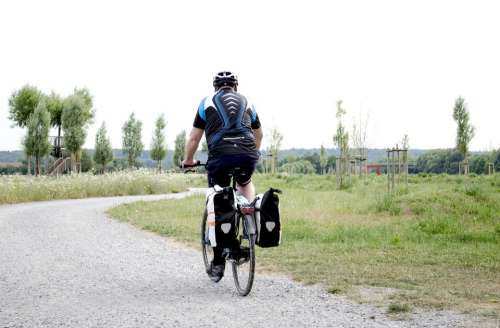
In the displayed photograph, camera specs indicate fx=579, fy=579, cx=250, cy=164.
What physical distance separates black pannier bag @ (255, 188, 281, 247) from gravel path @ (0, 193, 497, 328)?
54 cm

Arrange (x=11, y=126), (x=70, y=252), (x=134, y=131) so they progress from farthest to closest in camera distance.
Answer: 1. (x=134, y=131)
2. (x=11, y=126)
3. (x=70, y=252)

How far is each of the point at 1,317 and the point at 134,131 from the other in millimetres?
50924

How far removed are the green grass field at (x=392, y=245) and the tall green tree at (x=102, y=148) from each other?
117 feet

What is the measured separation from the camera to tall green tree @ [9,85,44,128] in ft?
163

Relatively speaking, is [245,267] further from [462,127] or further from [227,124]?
[462,127]

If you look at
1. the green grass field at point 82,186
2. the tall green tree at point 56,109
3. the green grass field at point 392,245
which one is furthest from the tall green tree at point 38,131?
the green grass field at point 392,245

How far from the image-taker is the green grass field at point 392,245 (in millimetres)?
5508

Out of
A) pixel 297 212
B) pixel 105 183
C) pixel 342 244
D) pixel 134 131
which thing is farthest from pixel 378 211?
pixel 134 131

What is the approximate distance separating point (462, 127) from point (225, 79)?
3717 cm

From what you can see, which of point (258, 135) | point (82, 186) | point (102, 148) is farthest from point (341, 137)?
point (102, 148)

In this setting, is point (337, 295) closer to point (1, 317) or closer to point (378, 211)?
point (1, 317)

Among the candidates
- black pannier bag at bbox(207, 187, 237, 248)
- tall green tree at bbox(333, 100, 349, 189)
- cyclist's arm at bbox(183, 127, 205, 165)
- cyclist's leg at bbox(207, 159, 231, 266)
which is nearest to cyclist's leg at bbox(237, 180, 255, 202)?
cyclist's leg at bbox(207, 159, 231, 266)

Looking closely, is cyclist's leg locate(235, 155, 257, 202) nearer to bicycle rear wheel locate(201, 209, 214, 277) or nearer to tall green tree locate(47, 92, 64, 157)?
bicycle rear wheel locate(201, 209, 214, 277)

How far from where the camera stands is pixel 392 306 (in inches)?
188
